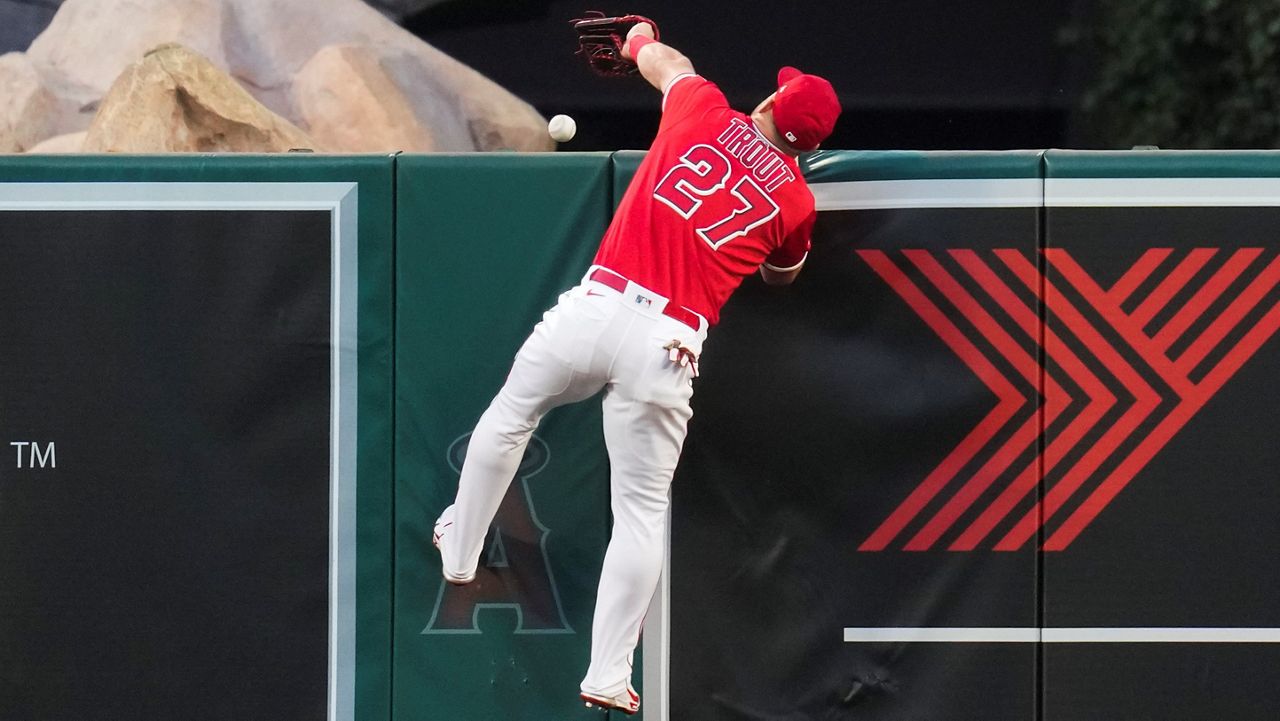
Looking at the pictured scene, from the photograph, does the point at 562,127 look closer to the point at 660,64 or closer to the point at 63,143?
the point at 660,64

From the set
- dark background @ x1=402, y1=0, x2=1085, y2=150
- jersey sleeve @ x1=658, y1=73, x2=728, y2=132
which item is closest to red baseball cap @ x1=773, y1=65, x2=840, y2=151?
jersey sleeve @ x1=658, y1=73, x2=728, y2=132

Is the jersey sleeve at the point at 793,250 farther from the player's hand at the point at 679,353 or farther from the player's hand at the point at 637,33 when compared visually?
the player's hand at the point at 637,33

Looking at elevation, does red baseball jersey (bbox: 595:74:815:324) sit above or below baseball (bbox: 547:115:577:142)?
below

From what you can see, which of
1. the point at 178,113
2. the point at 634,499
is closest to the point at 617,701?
the point at 634,499

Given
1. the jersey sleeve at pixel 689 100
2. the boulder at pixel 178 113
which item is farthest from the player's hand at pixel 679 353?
the boulder at pixel 178 113

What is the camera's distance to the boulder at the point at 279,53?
6.36 meters

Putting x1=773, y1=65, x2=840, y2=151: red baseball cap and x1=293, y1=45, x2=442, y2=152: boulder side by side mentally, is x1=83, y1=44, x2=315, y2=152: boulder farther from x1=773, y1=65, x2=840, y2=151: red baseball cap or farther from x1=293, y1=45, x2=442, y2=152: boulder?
x1=773, y1=65, x2=840, y2=151: red baseball cap

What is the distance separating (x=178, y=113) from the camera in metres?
5.31

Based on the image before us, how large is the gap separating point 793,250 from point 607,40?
0.94 m

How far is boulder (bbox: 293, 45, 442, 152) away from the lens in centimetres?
631

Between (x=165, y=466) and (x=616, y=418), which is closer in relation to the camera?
(x=616, y=418)

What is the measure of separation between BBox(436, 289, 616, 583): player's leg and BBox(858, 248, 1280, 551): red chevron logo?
946mm

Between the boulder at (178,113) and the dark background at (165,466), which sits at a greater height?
the boulder at (178,113)

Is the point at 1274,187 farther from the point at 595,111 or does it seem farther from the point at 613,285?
the point at 595,111
